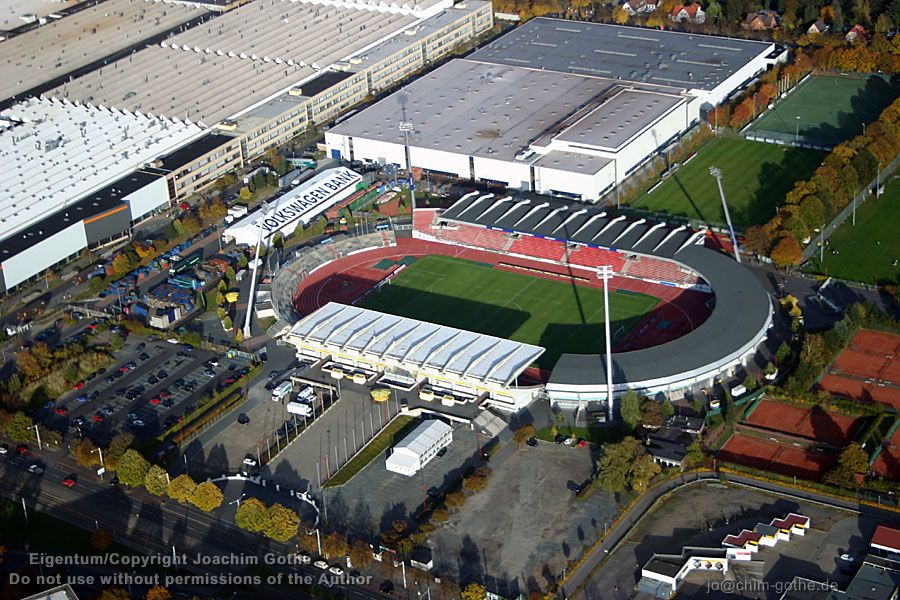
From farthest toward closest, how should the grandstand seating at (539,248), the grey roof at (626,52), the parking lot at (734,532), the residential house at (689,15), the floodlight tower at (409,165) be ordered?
the residential house at (689,15) < the grey roof at (626,52) < the floodlight tower at (409,165) < the grandstand seating at (539,248) < the parking lot at (734,532)

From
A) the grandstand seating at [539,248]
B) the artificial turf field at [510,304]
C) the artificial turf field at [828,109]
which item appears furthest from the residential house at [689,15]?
the artificial turf field at [510,304]

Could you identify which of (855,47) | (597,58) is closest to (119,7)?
(597,58)

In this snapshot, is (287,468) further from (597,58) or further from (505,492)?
(597,58)

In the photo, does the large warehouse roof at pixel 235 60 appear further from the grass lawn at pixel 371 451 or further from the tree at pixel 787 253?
the tree at pixel 787 253

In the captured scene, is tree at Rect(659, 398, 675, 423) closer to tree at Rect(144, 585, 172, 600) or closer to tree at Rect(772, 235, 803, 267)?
tree at Rect(772, 235, 803, 267)

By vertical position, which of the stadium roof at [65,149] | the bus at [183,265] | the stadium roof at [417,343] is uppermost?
the stadium roof at [65,149]

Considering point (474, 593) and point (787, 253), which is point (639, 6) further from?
point (474, 593)

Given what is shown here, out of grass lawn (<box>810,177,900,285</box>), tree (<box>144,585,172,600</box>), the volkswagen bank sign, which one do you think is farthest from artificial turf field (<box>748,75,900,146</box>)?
tree (<box>144,585,172,600</box>)
